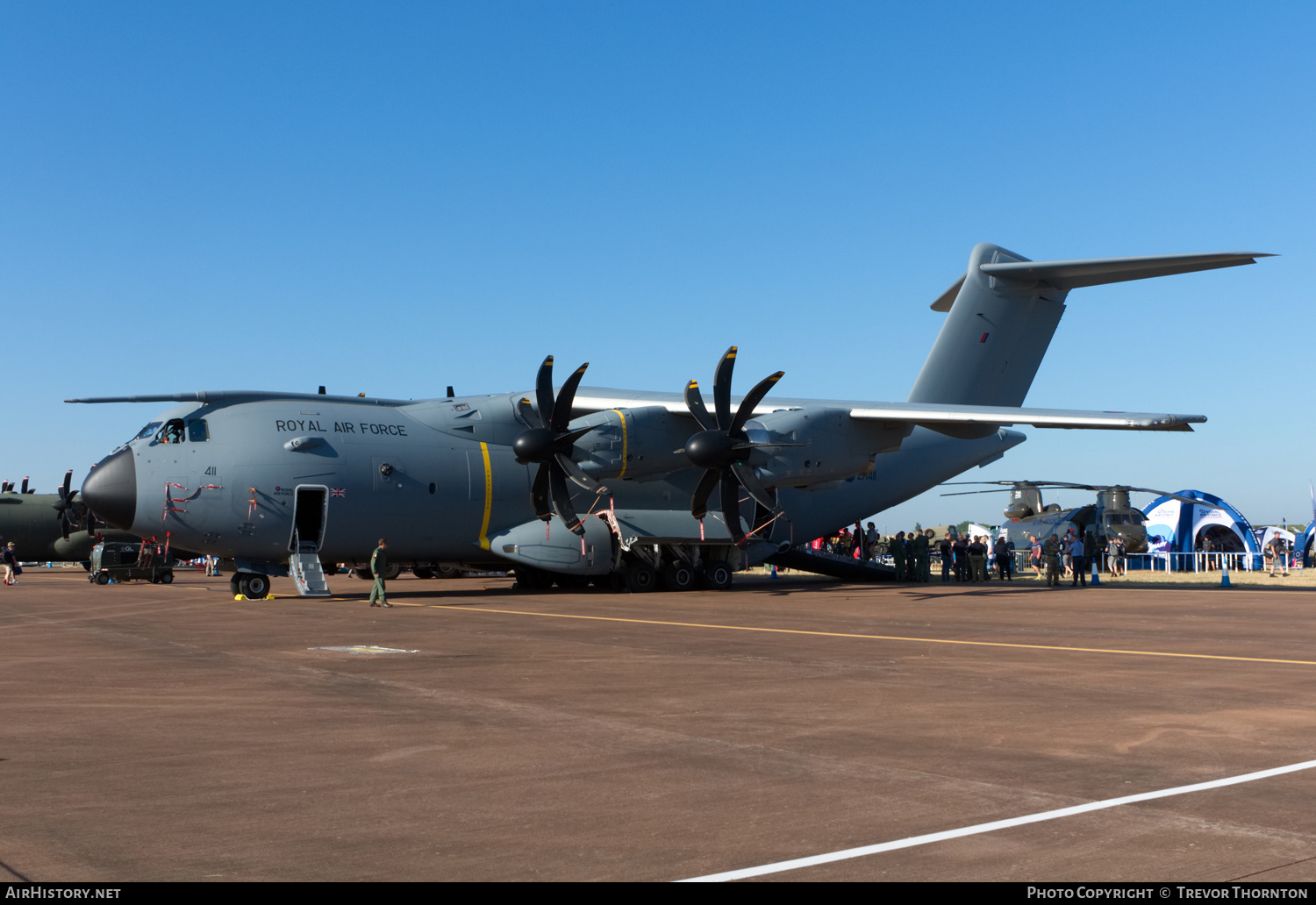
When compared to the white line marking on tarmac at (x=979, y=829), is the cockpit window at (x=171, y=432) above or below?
above

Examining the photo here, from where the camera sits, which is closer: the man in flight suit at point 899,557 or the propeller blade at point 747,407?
the propeller blade at point 747,407

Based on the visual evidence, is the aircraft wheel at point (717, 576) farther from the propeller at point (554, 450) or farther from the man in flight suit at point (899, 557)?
the man in flight suit at point (899, 557)

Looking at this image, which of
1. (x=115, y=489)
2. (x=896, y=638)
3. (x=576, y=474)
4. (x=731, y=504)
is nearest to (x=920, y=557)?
(x=731, y=504)

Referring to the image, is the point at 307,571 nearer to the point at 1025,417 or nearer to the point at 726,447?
the point at 726,447

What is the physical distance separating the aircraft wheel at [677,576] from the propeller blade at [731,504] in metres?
4.49

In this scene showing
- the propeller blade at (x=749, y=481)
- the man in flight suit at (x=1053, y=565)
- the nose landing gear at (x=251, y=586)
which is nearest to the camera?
the propeller blade at (x=749, y=481)

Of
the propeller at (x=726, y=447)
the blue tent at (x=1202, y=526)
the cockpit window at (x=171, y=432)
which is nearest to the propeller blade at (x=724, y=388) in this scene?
the propeller at (x=726, y=447)

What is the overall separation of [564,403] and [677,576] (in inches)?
262

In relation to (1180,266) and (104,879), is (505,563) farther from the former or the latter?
(104,879)

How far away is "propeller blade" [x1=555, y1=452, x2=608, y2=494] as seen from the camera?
2309 cm

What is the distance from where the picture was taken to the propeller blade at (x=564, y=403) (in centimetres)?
2347

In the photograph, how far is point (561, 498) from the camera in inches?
918

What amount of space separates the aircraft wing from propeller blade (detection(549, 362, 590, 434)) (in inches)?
84.8

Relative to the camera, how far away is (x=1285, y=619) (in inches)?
689
